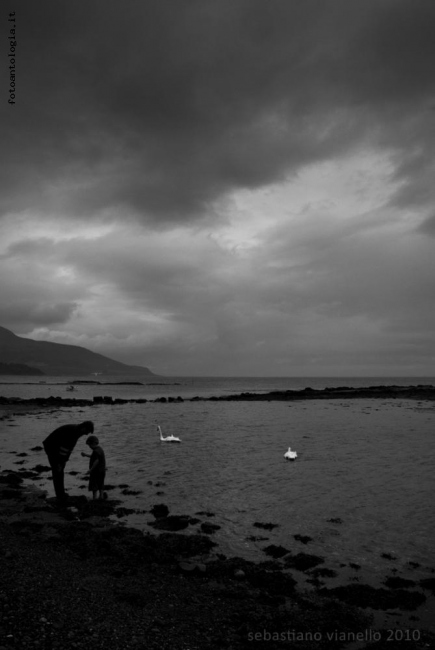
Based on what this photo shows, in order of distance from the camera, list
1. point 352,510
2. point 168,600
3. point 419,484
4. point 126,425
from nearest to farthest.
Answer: point 168,600 → point 352,510 → point 419,484 → point 126,425

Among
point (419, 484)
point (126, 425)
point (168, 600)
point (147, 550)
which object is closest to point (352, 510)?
point (419, 484)

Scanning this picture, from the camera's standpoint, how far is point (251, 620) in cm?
770

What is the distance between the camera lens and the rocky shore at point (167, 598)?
6859 millimetres

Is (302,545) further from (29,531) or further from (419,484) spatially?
(419,484)

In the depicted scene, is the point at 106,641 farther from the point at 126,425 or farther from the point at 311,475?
the point at 126,425

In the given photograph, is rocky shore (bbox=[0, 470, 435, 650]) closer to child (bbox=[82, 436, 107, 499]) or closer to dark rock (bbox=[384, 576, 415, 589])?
dark rock (bbox=[384, 576, 415, 589])

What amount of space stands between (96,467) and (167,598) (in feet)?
26.2

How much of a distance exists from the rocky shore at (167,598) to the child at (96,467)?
10.1 ft

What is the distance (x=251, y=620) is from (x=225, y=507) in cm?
765

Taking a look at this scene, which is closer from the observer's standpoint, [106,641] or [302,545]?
[106,641]

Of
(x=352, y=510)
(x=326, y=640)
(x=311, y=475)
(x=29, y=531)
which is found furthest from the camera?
(x=311, y=475)

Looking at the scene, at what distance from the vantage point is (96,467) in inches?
611

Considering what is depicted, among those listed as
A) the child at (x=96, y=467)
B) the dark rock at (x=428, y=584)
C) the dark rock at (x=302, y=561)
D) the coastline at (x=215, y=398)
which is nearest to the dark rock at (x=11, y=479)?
the child at (x=96, y=467)

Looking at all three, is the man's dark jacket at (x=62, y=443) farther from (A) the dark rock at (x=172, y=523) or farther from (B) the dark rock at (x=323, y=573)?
(B) the dark rock at (x=323, y=573)
